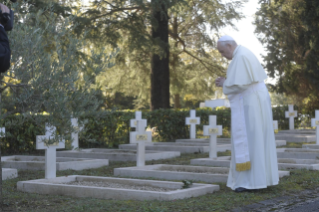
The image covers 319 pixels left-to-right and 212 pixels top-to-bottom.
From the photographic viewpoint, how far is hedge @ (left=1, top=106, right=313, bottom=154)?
13883 mm

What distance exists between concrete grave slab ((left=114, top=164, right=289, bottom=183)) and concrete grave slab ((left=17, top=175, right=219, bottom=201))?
3.09 ft

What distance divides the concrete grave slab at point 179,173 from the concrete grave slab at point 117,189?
0.94 m

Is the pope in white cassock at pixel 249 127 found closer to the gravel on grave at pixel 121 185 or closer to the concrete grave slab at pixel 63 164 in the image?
the gravel on grave at pixel 121 185

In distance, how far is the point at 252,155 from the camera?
6.38 meters

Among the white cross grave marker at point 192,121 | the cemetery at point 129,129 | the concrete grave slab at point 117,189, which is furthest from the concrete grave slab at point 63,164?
the white cross grave marker at point 192,121

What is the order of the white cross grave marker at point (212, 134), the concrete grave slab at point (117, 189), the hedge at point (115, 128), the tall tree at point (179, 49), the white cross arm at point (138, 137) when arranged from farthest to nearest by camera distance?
the tall tree at point (179, 49)
the hedge at point (115, 128)
the white cross grave marker at point (212, 134)
the white cross arm at point (138, 137)
the concrete grave slab at point (117, 189)

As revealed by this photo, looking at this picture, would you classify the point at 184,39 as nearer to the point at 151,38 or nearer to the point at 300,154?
the point at 151,38

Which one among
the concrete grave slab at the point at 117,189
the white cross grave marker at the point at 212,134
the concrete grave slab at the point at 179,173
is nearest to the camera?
the concrete grave slab at the point at 117,189

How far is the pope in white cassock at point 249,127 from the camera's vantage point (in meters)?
6.33

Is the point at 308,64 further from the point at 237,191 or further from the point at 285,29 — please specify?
the point at 237,191

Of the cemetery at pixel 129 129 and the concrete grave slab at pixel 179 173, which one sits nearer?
the cemetery at pixel 129 129

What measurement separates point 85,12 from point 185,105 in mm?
36849

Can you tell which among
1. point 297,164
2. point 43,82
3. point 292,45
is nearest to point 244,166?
point 297,164

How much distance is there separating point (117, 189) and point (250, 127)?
2051 mm
